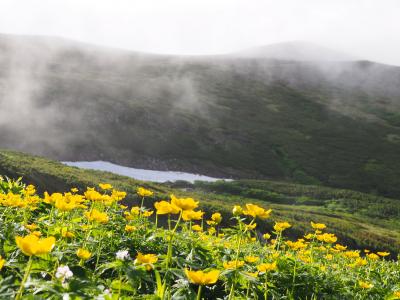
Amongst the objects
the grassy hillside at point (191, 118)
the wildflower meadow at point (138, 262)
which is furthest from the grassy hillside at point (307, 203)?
the wildflower meadow at point (138, 262)

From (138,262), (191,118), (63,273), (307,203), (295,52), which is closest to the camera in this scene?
(63,273)

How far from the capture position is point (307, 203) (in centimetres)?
4919

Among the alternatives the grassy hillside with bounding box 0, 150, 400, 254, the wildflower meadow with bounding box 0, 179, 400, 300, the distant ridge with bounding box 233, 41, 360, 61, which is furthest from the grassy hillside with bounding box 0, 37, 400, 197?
the wildflower meadow with bounding box 0, 179, 400, 300

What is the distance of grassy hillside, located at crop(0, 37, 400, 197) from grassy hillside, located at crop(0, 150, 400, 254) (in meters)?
10.1

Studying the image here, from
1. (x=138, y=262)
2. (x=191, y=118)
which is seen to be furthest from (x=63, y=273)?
(x=191, y=118)

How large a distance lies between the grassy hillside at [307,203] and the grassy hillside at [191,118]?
33.3ft

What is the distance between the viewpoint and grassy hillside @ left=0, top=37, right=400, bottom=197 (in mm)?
63812

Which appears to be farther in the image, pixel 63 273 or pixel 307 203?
pixel 307 203

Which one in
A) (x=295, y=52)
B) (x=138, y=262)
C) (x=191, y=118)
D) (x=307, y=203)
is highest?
(x=295, y=52)

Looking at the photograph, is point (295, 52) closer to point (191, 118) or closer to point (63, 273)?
point (191, 118)

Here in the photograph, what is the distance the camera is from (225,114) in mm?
85250

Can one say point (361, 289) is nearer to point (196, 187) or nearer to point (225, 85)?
point (196, 187)

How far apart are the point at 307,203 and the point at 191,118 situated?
3566cm

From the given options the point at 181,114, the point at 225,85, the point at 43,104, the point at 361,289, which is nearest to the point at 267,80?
the point at 225,85
